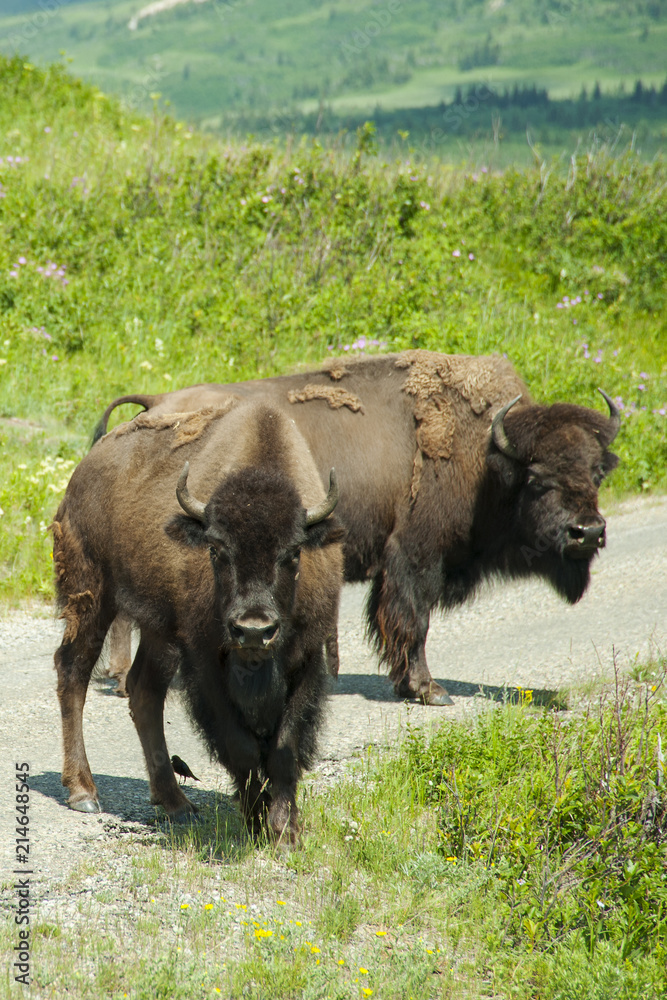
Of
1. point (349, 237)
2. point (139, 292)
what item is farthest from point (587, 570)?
point (349, 237)

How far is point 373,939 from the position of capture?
4.07m

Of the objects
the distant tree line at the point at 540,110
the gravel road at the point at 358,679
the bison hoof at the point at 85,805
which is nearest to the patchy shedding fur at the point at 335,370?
the gravel road at the point at 358,679

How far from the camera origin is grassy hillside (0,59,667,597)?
12117mm

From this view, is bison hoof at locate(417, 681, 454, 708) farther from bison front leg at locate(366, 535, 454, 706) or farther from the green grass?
the green grass

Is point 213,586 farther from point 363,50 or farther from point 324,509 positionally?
point 363,50

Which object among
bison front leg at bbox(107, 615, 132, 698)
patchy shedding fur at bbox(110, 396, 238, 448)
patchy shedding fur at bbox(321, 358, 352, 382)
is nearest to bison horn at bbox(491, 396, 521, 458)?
patchy shedding fur at bbox(321, 358, 352, 382)

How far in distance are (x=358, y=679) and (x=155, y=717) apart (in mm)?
2868

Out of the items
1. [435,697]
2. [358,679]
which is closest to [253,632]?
[435,697]

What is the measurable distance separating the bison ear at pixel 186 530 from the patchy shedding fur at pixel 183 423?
871 mm

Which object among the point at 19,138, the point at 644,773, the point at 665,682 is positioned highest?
the point at 19,138

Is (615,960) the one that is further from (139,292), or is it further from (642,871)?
(139,292)

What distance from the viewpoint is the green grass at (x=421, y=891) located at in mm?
3658

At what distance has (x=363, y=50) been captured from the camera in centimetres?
11700

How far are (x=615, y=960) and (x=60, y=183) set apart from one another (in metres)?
14.5
